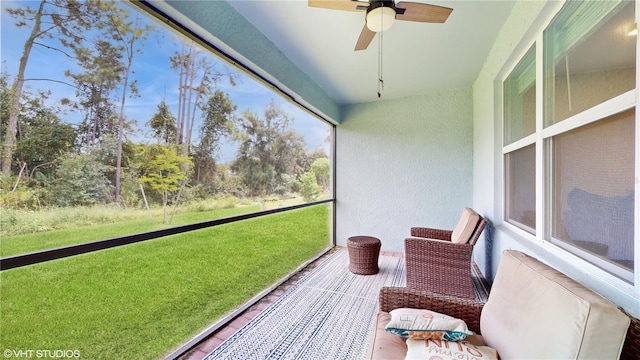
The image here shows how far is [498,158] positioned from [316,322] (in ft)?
8.75

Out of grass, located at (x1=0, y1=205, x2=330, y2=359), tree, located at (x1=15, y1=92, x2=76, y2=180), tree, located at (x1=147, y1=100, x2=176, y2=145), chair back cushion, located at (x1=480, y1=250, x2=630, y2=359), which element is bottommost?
grass, located at (x1=0, y1=205, x2=330, y2=359)

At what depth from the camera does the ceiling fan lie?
169 cm

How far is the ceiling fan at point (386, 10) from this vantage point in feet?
5.55

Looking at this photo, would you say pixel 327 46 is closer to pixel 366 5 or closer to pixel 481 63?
pixel 366 5

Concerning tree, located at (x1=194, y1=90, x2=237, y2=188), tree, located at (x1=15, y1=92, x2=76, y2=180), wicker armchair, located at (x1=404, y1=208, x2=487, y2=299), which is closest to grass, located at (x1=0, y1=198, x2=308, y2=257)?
tree, located at (x1=15, y1=92, x2=76, y2=180)

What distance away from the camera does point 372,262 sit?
10.8ft

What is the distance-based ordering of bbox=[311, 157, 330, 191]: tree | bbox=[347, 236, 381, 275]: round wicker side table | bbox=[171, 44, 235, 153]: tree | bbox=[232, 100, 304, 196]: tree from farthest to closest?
bbox=[311, 157, 330, 191]: tree → bbox=[232, 100, 304, 196]: tree → bbox=[347, 236, 381, 275]: round wicker side table → bbox=[171, 44, 235, 153]: tree

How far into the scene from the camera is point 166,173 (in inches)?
91.2

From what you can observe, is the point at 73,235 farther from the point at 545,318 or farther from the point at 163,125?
the point at 545,318

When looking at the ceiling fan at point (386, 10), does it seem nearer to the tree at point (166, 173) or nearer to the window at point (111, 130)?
the window at point (111, 130)

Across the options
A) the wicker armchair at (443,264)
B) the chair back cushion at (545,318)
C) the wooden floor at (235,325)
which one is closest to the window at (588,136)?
the chair back cushion at (545,318)

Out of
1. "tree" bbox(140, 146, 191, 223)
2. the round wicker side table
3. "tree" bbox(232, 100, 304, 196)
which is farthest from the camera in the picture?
"tree" bbox(232, 100, 304, 196)

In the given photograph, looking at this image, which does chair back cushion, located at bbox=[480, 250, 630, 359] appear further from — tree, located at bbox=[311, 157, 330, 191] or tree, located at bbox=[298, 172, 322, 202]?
tree, located at bbox=[311, 157, 330, 191]

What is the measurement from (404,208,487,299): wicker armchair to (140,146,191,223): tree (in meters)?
2.47
